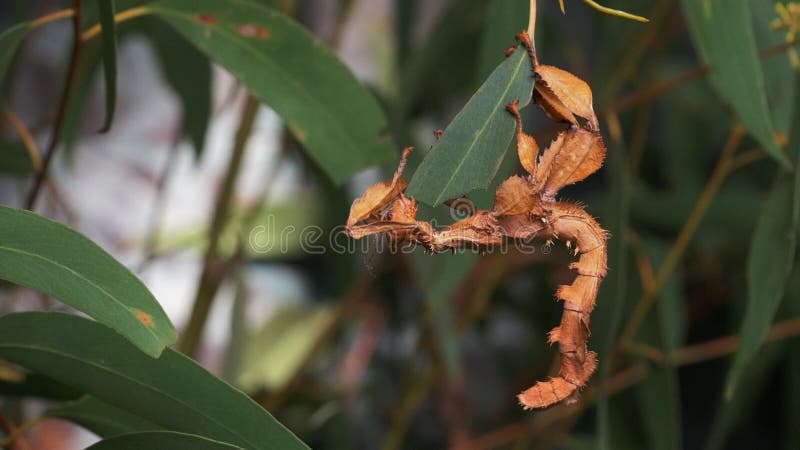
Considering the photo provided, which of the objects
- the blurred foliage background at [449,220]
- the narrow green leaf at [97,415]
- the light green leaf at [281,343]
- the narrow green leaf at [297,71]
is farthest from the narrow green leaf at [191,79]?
the light green leaf at [281,343]

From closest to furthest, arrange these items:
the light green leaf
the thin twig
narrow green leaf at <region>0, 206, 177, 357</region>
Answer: narrow green leaf at <region>0, 206, 177, 357</region> < the thin twig < the light green leaf

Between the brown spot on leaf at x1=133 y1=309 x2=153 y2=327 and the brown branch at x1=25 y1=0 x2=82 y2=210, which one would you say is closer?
the brown spot on leaf at x1=133 y1=309 x2=153 y2=327

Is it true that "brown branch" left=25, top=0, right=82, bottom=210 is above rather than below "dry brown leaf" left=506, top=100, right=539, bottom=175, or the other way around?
above

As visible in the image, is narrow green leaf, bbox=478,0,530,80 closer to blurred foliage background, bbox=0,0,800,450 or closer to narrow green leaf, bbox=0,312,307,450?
blurred foliage background, bbox=0,0,800,450

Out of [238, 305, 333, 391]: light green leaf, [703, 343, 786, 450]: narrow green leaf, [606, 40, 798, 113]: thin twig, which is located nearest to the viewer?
[606, 40, 798, 113]: thin twig

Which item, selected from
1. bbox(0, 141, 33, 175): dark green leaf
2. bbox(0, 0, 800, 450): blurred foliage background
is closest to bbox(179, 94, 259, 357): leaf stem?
bbox(0, 0, 800, 450): blurred foliage background

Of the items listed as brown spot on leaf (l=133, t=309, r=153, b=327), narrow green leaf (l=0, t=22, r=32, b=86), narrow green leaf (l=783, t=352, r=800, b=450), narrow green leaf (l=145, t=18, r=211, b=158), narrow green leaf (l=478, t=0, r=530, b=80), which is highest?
narrow green leaf (l=145, t=18, r=211, b=158)
